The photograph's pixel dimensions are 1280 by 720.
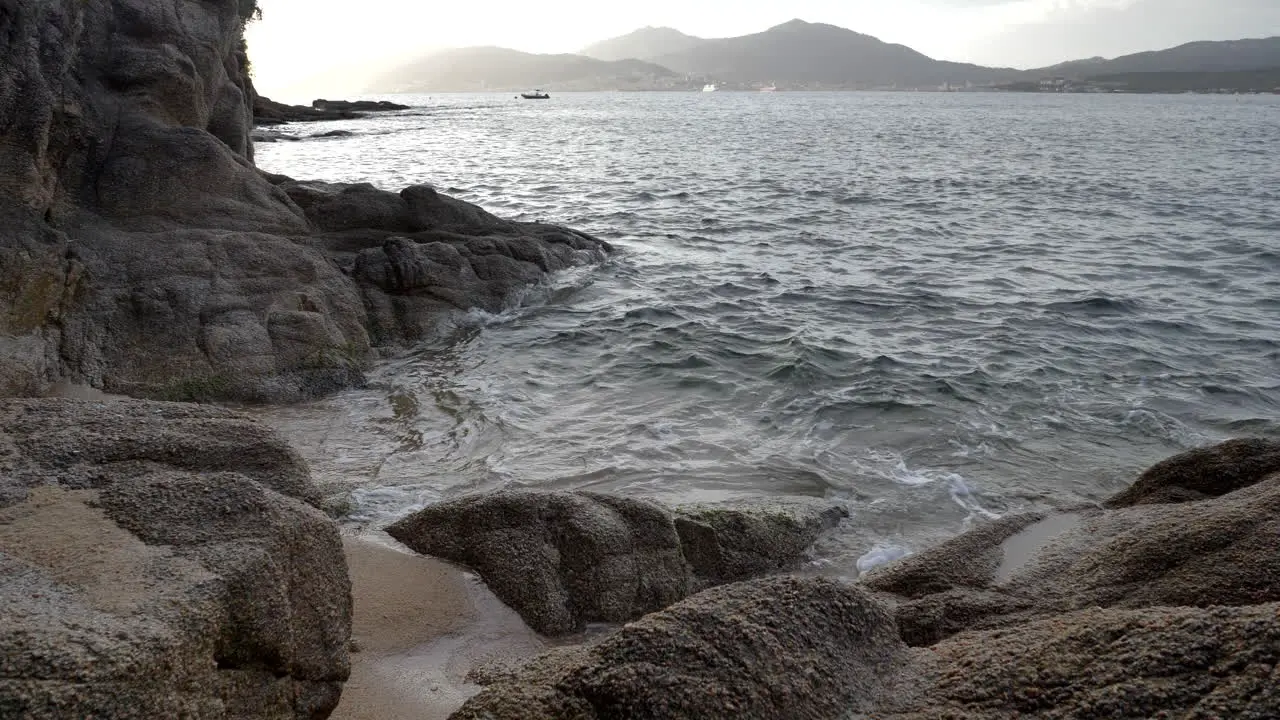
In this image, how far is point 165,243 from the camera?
10172 millimetres

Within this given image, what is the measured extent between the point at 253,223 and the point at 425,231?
320cm

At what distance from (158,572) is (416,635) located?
2.09 meters

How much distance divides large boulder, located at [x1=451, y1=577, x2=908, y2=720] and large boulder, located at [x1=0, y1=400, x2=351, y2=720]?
2.70 feet

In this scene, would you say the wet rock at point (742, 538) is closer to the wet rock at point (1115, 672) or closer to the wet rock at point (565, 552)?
the wet rock at point (565, 552)

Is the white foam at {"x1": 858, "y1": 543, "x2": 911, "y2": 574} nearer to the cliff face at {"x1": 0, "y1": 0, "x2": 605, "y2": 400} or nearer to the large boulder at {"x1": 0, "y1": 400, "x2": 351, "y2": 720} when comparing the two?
the large boulder at {"x1": 0, "y1": 400, "x2": 351, "y2": 720}

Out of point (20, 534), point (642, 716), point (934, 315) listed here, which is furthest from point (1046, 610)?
point (934, 315)

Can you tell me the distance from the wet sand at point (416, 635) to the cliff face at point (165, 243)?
435 centimetres

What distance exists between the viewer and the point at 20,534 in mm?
3043

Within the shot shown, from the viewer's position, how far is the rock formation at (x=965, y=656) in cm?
235

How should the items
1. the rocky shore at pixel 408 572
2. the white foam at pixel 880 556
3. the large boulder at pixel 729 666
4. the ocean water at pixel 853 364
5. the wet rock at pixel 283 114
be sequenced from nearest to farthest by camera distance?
the rocky shore at pixel 408 572 < the large boulder at pixel 729 666 < the white foam at pixel 880 556 < the ocean water at pixel 853 364 < the wet rock at pixel 283 114

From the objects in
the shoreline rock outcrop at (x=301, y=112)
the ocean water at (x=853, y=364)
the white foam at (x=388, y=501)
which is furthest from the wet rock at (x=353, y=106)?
the white foam at (x=388, y=501)

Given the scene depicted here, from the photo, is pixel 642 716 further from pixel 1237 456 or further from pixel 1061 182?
pixel 1061 182

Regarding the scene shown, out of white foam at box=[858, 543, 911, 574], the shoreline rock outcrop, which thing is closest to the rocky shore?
white foam at box=[858, 543, 911, 574]

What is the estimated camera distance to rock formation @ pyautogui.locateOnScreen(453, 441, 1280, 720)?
7.72 ft
